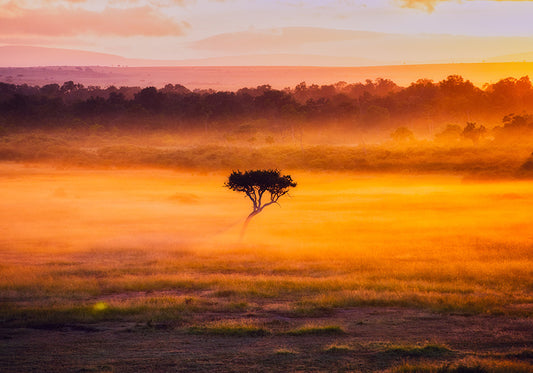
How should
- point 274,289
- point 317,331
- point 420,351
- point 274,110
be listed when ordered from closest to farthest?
point 420,351 → point 317,331 → point 274,289 → point 274,110

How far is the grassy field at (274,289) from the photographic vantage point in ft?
55.6

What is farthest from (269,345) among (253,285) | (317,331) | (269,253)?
(269,253)

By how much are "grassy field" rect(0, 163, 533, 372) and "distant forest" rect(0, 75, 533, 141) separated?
93344 millimetres

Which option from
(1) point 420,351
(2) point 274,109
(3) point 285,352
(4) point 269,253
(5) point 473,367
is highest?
(2) point 274,109

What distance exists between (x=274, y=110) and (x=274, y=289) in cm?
14060

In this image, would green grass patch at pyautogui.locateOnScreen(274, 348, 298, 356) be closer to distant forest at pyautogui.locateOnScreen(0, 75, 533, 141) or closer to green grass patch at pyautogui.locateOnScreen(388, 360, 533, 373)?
green grass patch at pyautogui.locateOnScreen(388, 360, 533, 373)

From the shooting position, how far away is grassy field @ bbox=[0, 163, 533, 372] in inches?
667

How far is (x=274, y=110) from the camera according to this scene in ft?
543

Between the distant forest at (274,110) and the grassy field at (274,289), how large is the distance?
9334cm

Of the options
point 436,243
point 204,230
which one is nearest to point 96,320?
point 436,243

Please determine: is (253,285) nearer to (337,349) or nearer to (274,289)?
(274,289)

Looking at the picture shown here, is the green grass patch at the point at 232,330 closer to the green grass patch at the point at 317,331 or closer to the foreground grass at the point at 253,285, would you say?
the green grass patch at the point at 317,331

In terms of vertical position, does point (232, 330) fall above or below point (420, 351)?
below

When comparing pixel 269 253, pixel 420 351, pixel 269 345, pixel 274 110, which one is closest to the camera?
pixel 420 351
